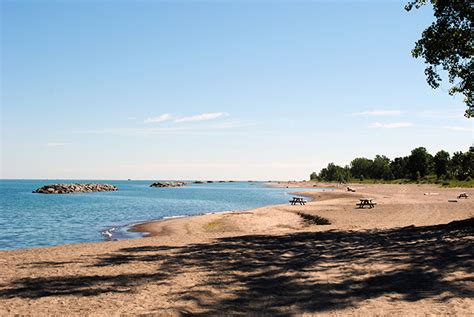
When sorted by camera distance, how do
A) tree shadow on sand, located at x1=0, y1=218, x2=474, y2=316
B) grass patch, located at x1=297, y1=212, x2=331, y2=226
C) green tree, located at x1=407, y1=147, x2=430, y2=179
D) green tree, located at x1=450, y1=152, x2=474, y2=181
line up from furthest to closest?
green tree, located at x1=407, y1=147, x2=430, y2=179, grass patch, located at x1=297, y1=212, x2=331, y2=226, green tree, located at x1=450, y1=152, x2=474, y2=181, tree shadow on sand, located at x1=0, y1=218, x2=474, y2=316

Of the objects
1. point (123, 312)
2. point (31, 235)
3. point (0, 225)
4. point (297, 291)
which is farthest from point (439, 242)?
point (0, 225)

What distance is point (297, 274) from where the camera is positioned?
13.9m

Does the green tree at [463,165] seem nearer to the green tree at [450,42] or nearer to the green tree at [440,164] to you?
the green tree at [450,42]

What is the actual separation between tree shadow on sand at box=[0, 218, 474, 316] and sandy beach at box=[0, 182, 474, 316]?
0.03 m

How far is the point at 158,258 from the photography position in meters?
17.8

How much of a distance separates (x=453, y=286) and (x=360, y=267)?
3612 millimetres

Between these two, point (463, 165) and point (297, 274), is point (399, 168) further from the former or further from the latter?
point (297, 274)

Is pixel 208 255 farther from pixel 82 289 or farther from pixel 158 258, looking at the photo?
pixel 82 289

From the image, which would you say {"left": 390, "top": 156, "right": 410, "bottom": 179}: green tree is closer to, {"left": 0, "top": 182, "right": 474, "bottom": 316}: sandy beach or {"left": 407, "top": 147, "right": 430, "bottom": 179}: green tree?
{"left": 407, "top": 147, "right": 430, "bottom": 179}: green tree

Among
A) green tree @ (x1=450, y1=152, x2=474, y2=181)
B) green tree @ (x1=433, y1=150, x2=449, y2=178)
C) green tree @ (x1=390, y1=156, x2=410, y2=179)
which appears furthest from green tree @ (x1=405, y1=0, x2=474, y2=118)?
green tree @ (x1=390, y1=156, x2=410, y2=179)

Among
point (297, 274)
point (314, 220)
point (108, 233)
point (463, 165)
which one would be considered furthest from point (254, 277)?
point (108, 233)

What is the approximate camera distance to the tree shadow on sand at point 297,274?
1091 centimetres

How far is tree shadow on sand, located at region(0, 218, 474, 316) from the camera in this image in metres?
10.9

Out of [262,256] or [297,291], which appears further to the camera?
[262,256]
